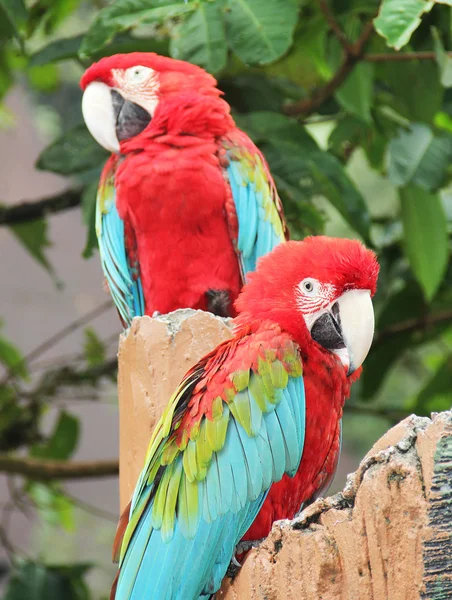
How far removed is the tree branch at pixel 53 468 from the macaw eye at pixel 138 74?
4.21ft

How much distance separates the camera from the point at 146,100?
167 centimetres

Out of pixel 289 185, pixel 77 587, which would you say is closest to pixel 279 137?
pixel 289 185

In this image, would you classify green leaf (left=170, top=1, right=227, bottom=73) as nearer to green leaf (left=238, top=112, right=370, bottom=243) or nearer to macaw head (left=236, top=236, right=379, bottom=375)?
green leaf (left=238, top=112, right=370, bottom=243)

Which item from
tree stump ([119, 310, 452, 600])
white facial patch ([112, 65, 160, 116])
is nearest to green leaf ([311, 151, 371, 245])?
white facial patch ([112, 65, 160, 116])

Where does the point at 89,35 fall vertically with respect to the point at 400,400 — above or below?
above

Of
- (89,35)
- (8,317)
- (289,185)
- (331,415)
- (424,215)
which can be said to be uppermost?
(89,35)

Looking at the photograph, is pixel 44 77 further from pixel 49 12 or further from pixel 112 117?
pixel 112 117

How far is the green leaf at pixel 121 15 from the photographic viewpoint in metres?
1.62

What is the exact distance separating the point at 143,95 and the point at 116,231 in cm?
29

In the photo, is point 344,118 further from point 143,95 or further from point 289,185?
point 143,95

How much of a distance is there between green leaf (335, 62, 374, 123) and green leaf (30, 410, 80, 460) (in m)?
1.48

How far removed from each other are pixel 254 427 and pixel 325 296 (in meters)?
0.22

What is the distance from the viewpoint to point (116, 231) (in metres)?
1.69

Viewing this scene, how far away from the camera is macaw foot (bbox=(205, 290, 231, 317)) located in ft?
5.23
